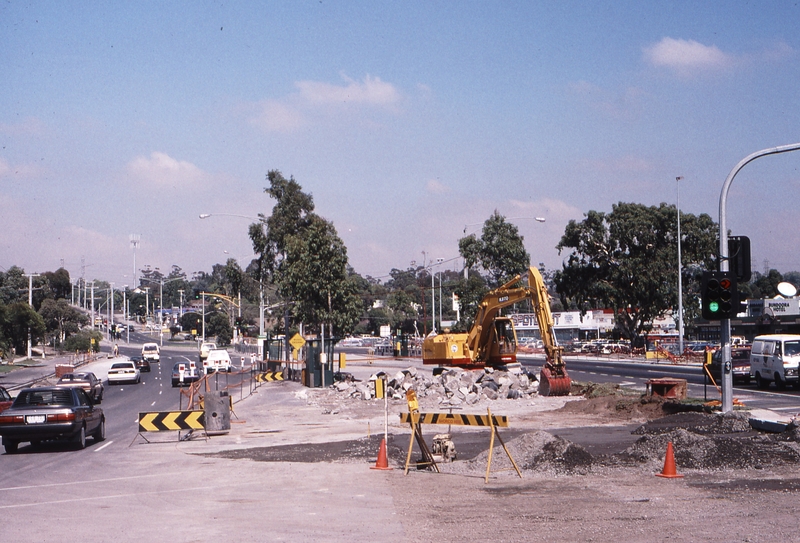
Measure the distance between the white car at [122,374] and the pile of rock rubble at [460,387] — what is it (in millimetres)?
20241

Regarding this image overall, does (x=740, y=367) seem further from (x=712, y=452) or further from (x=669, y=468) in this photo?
(x=669, y=468)

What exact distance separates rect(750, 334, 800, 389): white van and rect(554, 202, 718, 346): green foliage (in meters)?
38.0

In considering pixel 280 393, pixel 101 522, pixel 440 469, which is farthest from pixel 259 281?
pixel 101 522

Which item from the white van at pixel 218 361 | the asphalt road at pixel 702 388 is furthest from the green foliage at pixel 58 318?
the asphalt road at pixel 702 388

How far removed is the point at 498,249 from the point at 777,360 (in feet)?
91.5

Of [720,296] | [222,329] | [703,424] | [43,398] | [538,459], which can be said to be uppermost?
[720,296]

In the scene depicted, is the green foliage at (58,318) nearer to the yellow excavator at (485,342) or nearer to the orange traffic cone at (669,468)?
the yellow excavator at (485,342)

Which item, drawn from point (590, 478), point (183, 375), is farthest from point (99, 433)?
point (183, 375)

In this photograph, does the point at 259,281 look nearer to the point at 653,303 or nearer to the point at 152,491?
the point at 653,303

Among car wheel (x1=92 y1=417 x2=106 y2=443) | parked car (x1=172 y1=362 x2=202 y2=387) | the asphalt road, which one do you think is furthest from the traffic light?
parked car (x1=172 y1=362 x2=202 y2=387)

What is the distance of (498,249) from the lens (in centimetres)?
6109

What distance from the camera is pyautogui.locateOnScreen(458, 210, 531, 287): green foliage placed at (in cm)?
6122

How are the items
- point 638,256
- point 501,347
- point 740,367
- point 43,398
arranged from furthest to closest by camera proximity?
point 638,256 < point 740,367 < point 501,347 < point 43,398

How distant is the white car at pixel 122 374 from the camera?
54.6m
